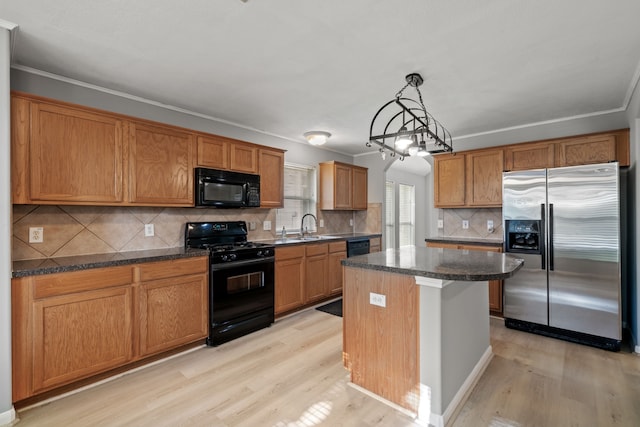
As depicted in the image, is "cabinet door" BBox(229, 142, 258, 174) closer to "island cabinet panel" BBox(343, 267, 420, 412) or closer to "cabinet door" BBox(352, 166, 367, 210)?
"island cabinet panel" BBox(343, 267, 420, 412)

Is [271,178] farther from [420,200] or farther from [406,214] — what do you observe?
[420,200]

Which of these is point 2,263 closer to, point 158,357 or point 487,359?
point 158,357

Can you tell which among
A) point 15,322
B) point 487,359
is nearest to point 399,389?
point 487,359

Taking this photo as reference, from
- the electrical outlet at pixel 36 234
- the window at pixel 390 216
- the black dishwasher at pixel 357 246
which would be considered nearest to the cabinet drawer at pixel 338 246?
the black dishwasher at pixel 357 246

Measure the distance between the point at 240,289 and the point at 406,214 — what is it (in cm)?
572

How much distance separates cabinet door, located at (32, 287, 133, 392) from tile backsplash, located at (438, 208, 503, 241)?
4140 millimetres

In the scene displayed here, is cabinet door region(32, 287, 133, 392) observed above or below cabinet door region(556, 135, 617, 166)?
below

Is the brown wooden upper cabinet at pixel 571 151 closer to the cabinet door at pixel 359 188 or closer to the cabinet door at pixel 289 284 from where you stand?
the cabinet door at pixel 359 188

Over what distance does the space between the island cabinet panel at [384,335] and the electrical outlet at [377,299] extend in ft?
0.06

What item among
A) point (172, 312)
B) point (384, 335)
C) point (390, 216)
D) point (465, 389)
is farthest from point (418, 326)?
point (390, 216)

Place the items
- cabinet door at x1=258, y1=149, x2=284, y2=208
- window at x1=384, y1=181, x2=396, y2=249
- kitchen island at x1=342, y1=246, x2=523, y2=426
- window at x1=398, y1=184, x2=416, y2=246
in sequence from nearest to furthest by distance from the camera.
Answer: kitchen island at x1=342, y1=246, x2=523, y2=426
cabinet door at x1=258, y1=149, x2=284, y2=208
window at x1=384, y1=181, x2=396, y2=249
window at x1=398, y1=184, x2=416, y2=246

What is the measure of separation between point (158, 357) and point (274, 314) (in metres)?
1.26

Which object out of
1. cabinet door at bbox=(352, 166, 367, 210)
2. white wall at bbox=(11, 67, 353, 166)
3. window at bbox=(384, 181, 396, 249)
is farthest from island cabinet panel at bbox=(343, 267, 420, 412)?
window at bbox=(384, 181, 396, 249)

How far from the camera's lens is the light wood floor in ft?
6.44
